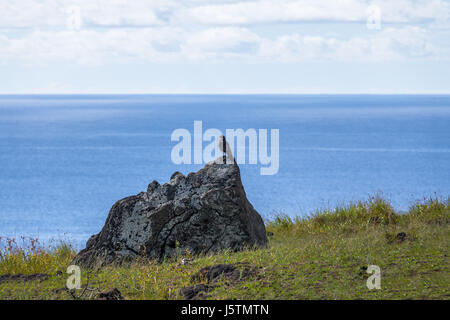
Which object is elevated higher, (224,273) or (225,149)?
(225,149)

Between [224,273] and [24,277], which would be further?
[24,277]

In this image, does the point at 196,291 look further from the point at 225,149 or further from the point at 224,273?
the point at 225,149

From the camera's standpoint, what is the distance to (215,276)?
8.91 m

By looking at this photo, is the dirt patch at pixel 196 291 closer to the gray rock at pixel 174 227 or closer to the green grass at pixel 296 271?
the green grass at pixel 296 271

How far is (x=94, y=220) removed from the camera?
241 feet

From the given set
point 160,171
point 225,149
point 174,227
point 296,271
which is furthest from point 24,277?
point 160,171

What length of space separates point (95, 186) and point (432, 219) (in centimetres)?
8721

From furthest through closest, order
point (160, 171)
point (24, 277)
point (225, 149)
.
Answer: point (160, 171), point (225, 149), point (24, 277)

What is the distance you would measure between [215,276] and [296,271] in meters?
1.30

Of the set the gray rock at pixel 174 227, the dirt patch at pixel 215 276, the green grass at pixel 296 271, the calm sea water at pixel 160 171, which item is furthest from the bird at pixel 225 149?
the calm sea water at pixel 160 171

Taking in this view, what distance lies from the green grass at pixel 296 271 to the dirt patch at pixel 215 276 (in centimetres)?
12

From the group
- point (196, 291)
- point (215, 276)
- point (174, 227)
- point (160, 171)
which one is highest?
point (160, 171)

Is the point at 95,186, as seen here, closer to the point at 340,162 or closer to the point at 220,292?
the point at 340,162
